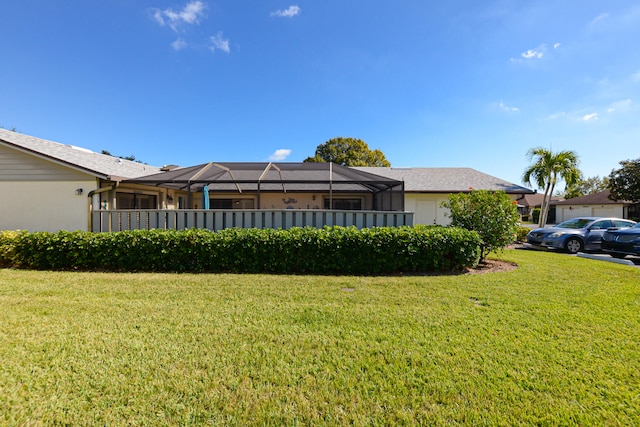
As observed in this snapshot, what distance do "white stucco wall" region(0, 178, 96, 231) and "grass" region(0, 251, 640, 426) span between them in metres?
4.58

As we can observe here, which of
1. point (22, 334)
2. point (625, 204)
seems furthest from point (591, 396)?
point (625, 204)

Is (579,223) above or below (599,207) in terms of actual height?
below

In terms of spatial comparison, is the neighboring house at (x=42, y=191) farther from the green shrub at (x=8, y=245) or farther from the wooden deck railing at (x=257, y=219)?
the wooden deck railing at (x=257, y=219)

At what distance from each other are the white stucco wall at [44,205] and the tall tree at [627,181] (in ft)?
109

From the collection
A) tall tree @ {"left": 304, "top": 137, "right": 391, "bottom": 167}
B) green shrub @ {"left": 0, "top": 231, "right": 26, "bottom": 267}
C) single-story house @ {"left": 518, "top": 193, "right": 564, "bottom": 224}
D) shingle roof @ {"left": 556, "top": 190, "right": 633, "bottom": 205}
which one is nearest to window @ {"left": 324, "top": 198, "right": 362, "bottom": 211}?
green shrub @ {"left": 0, "top": 231, "right": 26, "bottom": 267}

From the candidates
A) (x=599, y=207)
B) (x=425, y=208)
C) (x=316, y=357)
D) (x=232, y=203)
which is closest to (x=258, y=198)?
(x=316, y=357)

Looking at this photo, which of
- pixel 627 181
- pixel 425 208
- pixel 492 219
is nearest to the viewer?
pixel 492 219

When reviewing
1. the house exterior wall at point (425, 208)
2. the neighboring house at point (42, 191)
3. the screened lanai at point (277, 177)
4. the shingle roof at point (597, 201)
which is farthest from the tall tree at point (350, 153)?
the neighboring house at point (42, 191)

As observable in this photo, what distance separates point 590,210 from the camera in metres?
26.1

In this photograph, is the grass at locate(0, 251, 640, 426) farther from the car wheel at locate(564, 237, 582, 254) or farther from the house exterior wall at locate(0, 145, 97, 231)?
the car wheel at locate(564, 237, 582, 254)

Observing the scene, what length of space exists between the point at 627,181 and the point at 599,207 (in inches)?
250

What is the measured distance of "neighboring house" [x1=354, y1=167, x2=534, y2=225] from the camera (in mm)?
14555

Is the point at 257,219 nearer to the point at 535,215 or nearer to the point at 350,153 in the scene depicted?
the point at 350,153

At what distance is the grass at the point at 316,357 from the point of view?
77.2 inches
